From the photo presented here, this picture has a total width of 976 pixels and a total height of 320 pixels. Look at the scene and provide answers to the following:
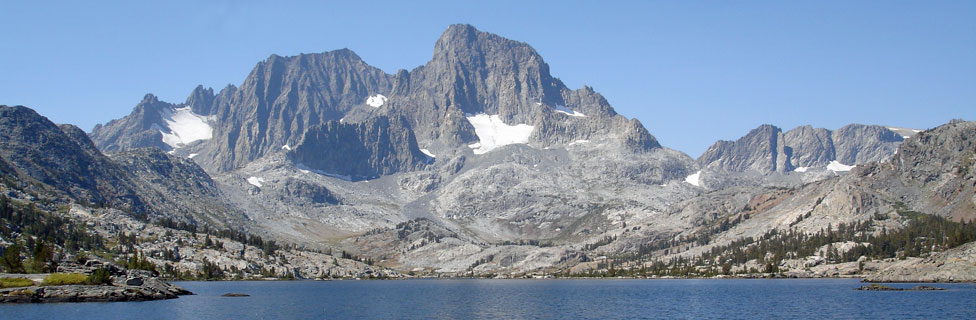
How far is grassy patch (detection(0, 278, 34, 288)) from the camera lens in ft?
487

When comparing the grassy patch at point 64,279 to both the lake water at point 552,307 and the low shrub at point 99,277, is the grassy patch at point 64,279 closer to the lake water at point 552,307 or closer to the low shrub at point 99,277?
the low shrub at point 99,277

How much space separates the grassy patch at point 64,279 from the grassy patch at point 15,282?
3.04m

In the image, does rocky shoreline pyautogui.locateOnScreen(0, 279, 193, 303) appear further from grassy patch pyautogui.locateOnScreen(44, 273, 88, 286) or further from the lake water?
the lake water

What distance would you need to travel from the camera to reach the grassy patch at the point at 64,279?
154450 millimetres

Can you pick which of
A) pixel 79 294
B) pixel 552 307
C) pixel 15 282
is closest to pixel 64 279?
pixel 15 282

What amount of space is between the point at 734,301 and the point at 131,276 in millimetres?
129492

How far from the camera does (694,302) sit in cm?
16800

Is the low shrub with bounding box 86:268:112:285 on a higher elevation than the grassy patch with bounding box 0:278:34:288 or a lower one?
higher

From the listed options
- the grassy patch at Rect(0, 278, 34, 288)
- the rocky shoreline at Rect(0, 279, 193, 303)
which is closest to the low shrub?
the rocky shoreline at Rect(0, 279, 193, 303)

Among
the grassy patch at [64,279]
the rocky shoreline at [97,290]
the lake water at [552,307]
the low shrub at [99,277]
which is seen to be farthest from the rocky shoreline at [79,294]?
the lake water at [552,307]

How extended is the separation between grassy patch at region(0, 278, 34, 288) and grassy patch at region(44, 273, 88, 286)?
9.96 feet

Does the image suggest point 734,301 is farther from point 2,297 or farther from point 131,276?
point 2,297

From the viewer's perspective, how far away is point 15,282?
151 meters

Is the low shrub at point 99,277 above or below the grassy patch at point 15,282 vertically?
above
